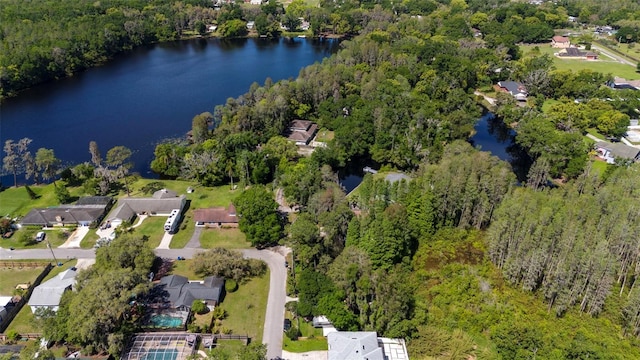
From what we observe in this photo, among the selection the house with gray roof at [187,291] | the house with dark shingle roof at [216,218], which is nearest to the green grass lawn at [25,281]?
the house with gray roof at [187,291]

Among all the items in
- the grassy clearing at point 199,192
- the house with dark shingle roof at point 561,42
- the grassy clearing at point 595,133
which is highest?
the house with dark shingle roof at point 561,42

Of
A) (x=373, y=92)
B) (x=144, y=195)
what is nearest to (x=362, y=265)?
(x=144, y=195)

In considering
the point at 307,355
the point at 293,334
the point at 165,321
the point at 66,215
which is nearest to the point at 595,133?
the point at 293,334

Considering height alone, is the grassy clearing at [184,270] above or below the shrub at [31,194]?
below

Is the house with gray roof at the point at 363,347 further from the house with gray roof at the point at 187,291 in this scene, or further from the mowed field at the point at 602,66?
the mowed field at the point at 602,66

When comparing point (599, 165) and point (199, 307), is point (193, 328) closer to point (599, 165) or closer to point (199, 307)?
point (199, 307)

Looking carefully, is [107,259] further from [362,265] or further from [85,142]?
[85,142]

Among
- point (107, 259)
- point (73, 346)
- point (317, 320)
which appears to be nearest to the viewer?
point (73, 346)
